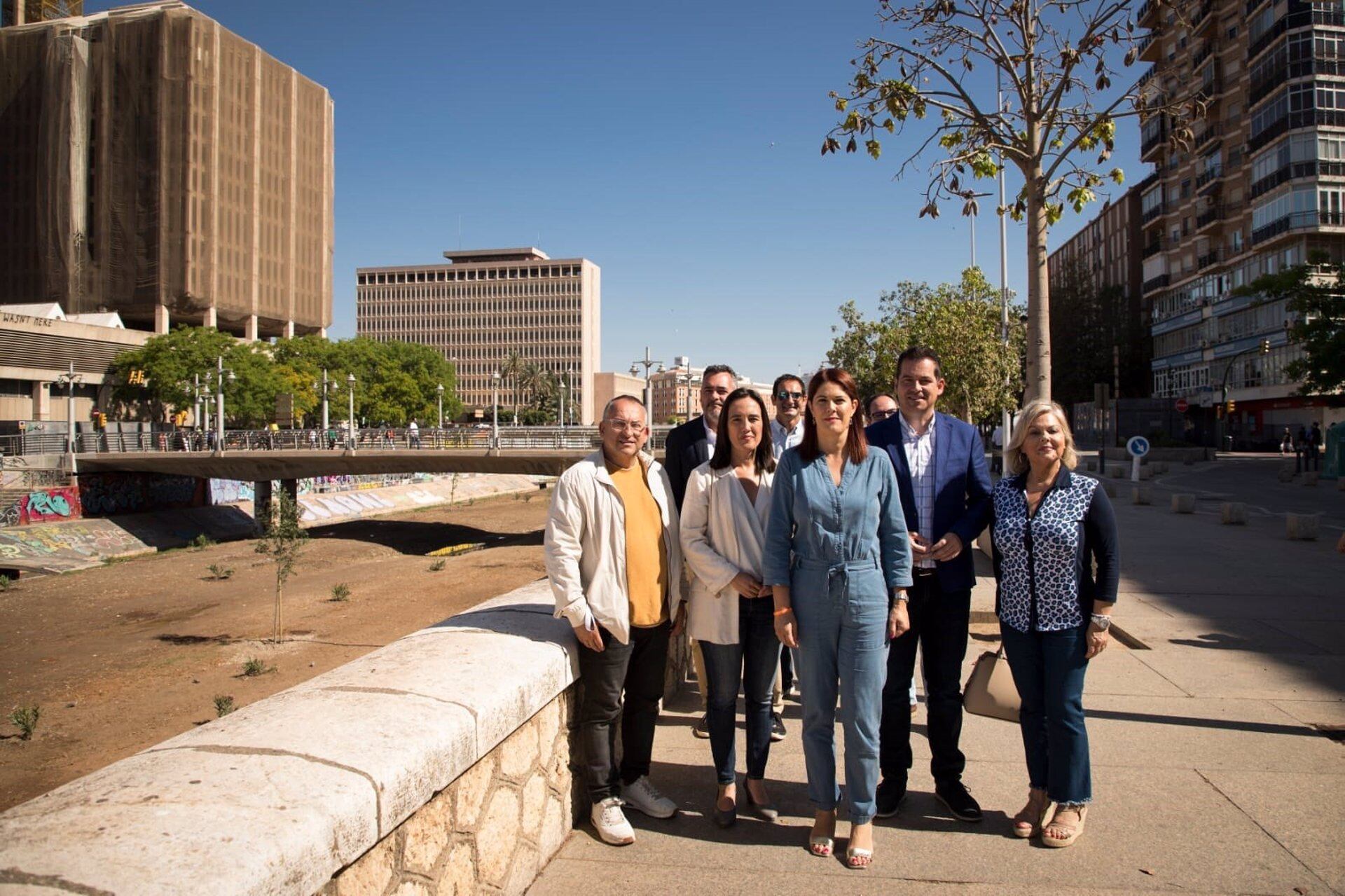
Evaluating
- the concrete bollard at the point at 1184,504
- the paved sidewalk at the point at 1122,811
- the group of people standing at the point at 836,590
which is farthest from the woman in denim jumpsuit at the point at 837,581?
the concrete bollard at the point at 1184,504

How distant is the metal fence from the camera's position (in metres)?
41.4

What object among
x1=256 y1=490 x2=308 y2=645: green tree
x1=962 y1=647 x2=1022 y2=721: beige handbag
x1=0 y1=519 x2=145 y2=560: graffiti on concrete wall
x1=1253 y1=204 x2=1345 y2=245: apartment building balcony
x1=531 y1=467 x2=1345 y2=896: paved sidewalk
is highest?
x1=1253 y1=204 x2=1345 y2=245: apartment building balcony

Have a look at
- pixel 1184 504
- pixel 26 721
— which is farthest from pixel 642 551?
pixel 1184 504

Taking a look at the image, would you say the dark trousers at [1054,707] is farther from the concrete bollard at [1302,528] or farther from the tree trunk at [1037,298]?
the concrete bollard at [1302,528]

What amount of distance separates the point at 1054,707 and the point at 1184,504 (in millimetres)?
17361

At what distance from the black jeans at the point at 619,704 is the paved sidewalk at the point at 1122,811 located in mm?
227

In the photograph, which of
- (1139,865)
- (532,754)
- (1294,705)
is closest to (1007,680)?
(1139,865)

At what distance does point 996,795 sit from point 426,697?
8.72 ft

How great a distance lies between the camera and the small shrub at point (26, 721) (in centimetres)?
1329

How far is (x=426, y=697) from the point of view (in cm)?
272

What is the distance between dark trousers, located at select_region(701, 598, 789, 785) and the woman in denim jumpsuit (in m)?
0.28

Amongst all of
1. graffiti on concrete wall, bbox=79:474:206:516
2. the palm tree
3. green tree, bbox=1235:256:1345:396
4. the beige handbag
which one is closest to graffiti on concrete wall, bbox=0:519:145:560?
graffiti on concrete wall, bbox=79:474:206:516

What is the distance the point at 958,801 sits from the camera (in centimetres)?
372

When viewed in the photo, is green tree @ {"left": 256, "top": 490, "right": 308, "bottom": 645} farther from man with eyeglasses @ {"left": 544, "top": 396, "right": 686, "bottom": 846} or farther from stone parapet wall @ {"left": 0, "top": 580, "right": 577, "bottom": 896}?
stone parapet wall @ {"left": 0, "top": 580, "right": 577, "bottom": 896}
